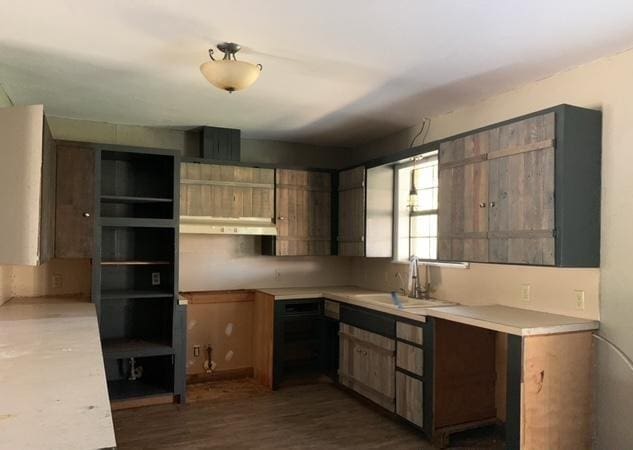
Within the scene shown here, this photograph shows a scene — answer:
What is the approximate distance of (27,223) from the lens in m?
2.58

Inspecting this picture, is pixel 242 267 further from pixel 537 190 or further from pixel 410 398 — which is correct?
pixel 537 190

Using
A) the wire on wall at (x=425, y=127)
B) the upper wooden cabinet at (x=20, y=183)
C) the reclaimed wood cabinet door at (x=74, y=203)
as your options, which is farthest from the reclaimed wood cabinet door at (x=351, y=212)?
the upper wooden cabinet at (x=20, y=183)

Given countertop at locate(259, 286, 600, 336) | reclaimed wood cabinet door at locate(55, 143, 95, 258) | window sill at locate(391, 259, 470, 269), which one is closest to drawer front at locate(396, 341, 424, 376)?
countertop at locate(259, 286, 600, 336)

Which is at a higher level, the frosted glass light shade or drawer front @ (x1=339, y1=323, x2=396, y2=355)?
the frosted glass light shade

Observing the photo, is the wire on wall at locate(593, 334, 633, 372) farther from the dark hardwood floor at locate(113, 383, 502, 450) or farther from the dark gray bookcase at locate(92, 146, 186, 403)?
the dark gray bookcase at locate(92, 146, 186, 403)

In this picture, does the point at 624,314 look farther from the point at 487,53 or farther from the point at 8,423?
the point at 8,423

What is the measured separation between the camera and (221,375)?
4.83 meters

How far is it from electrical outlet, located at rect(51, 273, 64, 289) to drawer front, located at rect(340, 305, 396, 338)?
2481mm

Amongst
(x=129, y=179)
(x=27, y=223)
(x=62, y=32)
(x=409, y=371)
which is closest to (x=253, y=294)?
(x=129, y=179)

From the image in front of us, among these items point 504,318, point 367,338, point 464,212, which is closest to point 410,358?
point 367,338

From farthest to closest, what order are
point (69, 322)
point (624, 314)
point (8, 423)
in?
point (69, 322), point (624, 314), point (8, 423)

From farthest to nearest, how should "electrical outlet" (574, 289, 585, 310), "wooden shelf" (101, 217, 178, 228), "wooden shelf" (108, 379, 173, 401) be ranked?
1. "wooden shelf" (108, 379, 173, 401)
2. "wooden shelf" (101, 217, 178, 228)
3. "electrical outlet" (574, 289, 585, 310)

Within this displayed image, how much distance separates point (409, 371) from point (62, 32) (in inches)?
117

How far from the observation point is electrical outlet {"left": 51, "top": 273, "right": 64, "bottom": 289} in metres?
4.32
